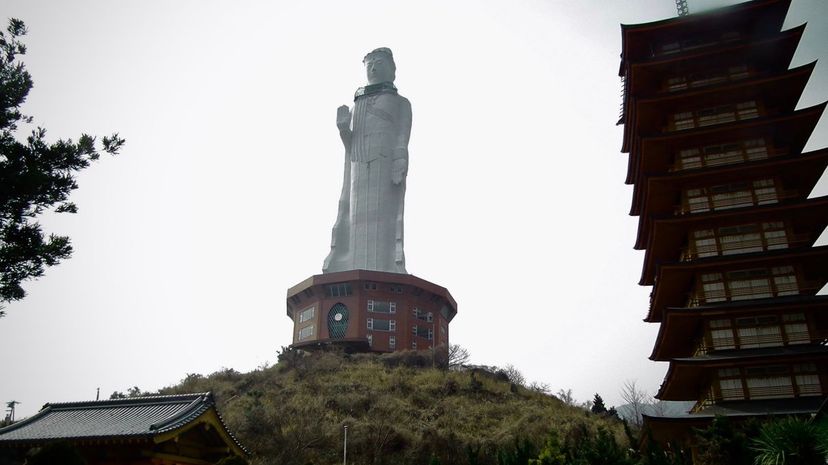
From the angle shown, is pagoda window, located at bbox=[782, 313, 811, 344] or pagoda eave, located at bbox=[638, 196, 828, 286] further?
pagoda eave, located at bbox=[638, 196, 828, 286]

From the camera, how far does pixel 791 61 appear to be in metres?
21.2

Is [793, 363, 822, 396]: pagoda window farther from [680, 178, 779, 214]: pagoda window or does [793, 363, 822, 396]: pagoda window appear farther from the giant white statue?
the giant white statue

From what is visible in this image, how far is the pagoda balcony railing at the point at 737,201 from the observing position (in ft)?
63.3

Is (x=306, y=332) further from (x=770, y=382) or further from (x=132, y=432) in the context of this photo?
(x=770, y=382)

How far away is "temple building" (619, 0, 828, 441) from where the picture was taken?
683 inches

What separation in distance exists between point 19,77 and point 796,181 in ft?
64.4

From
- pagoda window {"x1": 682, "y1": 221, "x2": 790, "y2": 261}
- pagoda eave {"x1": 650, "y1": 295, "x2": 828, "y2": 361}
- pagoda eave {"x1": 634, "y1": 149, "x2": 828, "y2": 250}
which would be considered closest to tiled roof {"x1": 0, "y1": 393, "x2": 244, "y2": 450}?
pagoda eave {"x1": 650, "y1": 295, "x2": 828, "y2": 361}

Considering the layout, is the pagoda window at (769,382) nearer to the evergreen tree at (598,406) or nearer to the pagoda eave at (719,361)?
the pagoda eave at (719,361)

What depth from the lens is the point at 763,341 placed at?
17.8 metres

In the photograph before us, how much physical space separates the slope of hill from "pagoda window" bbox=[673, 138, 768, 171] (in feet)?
33.4

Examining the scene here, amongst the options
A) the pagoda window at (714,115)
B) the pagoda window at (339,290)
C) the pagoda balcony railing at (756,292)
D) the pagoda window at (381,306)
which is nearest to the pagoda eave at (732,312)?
the pagoda balcony railing at (756,292)

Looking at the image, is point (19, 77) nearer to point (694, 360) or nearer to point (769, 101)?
point (694, 360)

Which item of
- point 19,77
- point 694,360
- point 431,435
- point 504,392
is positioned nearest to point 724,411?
point 694,360

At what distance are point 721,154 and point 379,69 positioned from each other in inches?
1145
